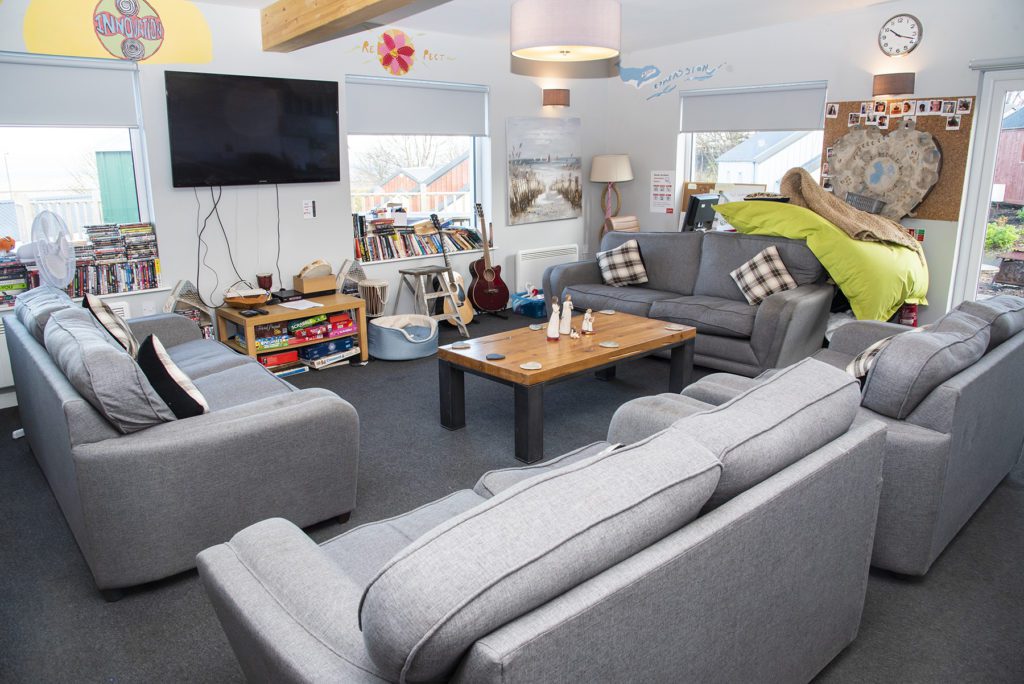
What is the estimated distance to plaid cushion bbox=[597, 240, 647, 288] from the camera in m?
5.81

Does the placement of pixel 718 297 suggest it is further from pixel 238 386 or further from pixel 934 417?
pixel 238 386

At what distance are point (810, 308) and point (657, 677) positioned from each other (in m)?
3.87

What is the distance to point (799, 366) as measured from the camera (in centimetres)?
200

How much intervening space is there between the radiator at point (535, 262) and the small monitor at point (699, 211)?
1.42 m

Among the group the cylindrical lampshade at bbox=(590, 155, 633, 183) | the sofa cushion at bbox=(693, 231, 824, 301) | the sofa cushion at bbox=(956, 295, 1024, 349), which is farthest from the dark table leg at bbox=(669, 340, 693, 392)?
the cylindrical lampshade at bbox=(590, 155, 633, 183)

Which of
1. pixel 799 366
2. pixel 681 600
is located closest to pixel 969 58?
pixel 799 366

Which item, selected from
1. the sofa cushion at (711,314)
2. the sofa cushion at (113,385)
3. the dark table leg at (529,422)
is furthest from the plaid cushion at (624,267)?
the sofa cushion at (113,385)

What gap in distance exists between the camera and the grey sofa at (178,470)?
7.73 ft

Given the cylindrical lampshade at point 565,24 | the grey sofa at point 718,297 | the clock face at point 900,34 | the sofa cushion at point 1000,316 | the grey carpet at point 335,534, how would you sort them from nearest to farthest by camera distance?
the grey carpet at point 335,534 < the sofa cushion at point 1000,316 < the cylindrical lampshade at point 565,24 < the grey sofa at point 718,297 < the clock face at point 900,34

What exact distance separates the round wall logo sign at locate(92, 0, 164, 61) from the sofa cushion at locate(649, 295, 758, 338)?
3.72m

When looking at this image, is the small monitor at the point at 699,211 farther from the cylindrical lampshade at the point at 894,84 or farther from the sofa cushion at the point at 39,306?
the sofa cushion at the point at 39,306

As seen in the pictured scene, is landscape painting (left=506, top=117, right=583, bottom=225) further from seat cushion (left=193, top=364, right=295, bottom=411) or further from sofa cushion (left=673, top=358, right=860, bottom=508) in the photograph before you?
sofa cushion (left=673, top=358, right=860, bottom=508)

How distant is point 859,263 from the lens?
15.8 ft

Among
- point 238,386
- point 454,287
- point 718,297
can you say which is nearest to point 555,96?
point 454,287
